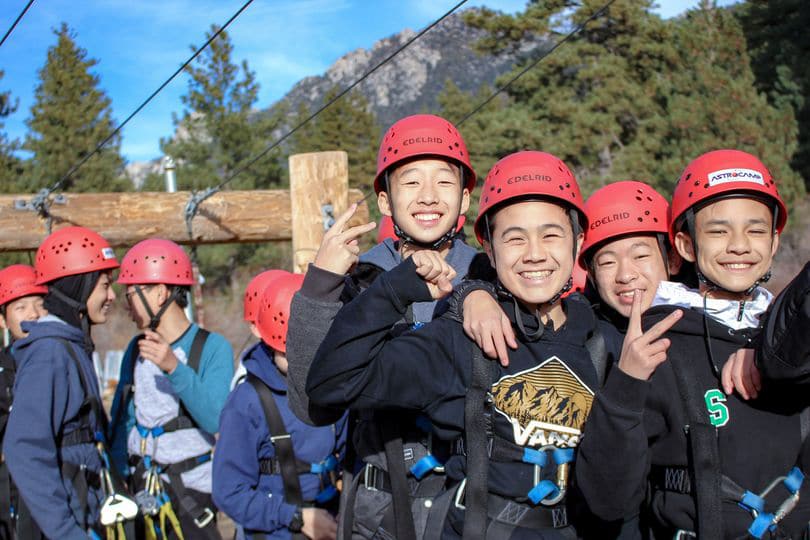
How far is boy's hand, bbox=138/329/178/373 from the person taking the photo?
4.28 m

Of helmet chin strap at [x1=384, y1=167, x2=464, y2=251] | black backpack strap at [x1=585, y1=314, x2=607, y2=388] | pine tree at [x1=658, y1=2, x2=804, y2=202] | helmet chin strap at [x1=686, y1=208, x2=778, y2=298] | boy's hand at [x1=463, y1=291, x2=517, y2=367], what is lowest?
black backpack strap at [x1=585, y1=314, x2=607, y2=388]

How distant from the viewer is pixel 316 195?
6.35m

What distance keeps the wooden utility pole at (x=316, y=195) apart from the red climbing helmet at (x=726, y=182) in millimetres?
3647

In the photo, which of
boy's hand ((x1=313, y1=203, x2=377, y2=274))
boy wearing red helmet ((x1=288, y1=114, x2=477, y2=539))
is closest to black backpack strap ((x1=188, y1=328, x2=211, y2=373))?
boy wearing red helmet ((x1=288, y1=114, x2=477, y2=539))

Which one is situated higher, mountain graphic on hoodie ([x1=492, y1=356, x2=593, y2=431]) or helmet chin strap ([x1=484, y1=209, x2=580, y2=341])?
helmet chin strap ([x1=484, y1=209, x2=580, y2=341])

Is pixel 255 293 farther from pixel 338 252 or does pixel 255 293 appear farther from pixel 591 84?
pixel 591 84

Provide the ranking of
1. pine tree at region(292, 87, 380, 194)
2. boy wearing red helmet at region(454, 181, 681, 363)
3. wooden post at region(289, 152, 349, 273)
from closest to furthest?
boy wearing red helmet at region(454, 181, 681, 363) → wooden post at region(289, 152, 349, 273) → pine tree at region(292, 87, 380, 194)

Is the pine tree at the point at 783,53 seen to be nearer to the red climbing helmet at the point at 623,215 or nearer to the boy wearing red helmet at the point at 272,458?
the red climbing helmet at the point at 623,215

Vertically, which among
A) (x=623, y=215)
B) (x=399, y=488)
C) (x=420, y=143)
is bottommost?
(x=399, y=488)

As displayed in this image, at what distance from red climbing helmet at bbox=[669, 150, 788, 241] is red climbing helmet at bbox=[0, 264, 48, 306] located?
4.84m

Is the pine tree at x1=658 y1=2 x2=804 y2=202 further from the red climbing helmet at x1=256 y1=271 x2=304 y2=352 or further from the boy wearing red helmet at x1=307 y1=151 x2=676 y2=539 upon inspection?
the boy wearing red helmet at x1=307 y1=151 x2=676 y2=539

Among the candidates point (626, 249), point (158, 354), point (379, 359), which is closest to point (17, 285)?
point (158, 354)

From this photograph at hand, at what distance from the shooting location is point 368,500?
9.71 ft

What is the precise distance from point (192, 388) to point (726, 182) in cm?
300
